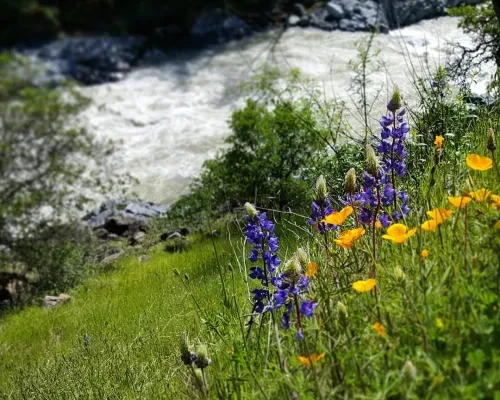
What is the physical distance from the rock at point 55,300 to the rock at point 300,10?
9.39 m

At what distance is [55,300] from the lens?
20.7ft

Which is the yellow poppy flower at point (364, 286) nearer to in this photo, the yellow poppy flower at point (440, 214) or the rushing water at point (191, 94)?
the yellow poppy flower at point (440, 214)

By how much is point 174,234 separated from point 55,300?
159cm

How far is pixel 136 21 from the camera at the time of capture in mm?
15883

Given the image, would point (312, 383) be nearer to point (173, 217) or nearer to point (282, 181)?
point (282, 181)

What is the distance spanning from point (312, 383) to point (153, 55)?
44.9 feet

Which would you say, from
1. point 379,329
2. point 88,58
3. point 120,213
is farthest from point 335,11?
point 379,329

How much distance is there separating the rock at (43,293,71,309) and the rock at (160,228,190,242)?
144 centimetres

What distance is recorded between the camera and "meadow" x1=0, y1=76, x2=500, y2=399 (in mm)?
1840

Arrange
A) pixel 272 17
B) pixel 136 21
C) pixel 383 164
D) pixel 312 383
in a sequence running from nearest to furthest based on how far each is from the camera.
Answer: pixel 312 383, pixel 383 164, pixel 272 17, pixel 136 21

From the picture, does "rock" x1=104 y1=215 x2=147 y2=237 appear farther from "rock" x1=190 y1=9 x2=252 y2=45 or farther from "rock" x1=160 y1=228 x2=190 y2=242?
"rock" x1=190 y1=9 x2=252 y2=45

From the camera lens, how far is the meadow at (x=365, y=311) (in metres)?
1.84

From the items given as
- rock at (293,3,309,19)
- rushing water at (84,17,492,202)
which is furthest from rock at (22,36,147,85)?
rock at (293,3,309,19)

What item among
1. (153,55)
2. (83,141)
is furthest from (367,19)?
(83,141)
